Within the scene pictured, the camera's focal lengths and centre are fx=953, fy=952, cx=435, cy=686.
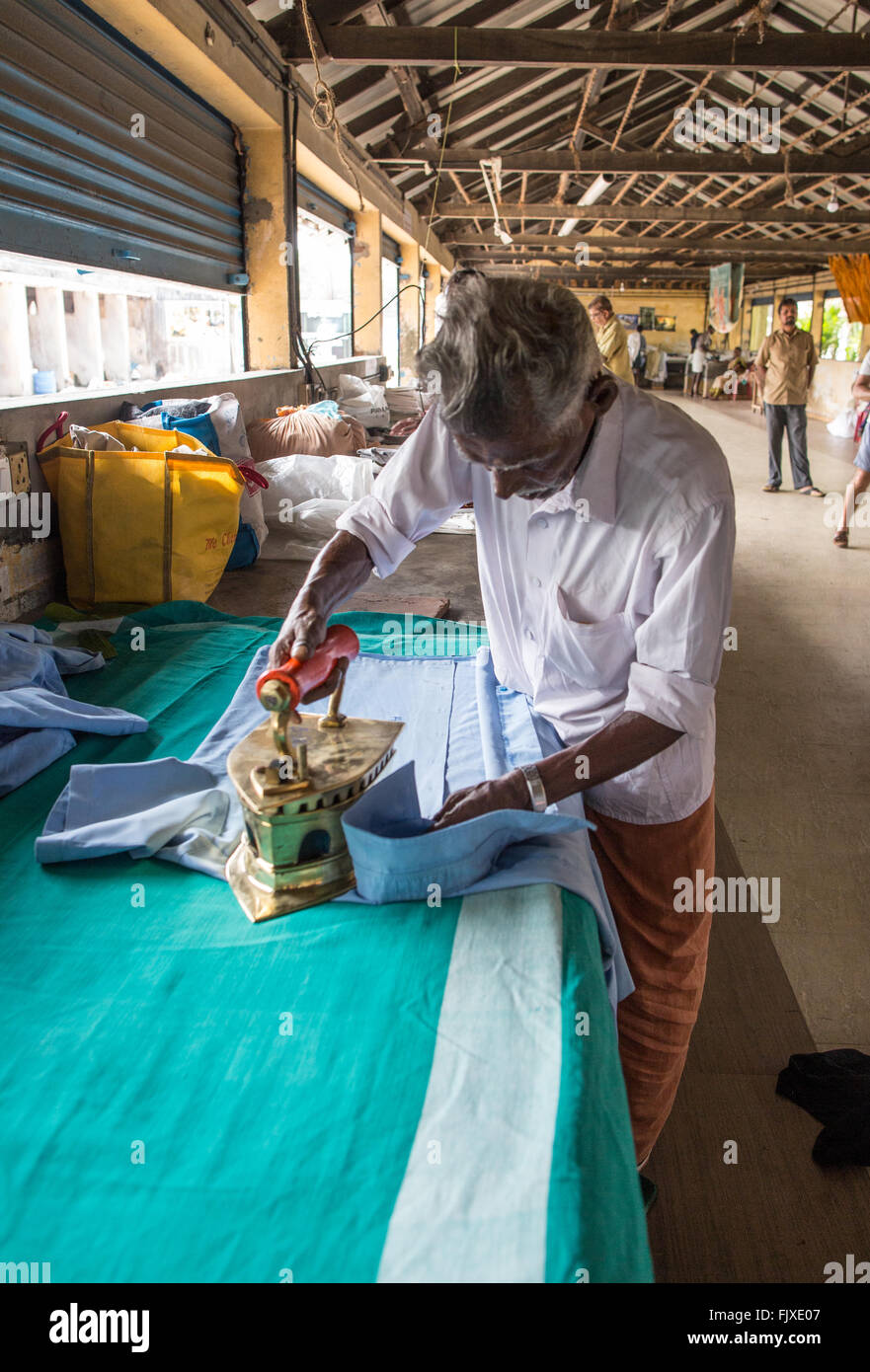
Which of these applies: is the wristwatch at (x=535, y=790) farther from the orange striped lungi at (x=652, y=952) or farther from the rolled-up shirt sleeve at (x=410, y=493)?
the rolled-up shirt sleeve at (x=410, y=493)

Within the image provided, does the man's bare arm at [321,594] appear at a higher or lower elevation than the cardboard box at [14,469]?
lower

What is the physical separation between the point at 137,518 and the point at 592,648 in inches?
65.0

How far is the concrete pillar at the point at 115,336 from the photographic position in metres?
4.33

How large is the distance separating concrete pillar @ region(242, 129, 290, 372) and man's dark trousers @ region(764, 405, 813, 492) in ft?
16.5

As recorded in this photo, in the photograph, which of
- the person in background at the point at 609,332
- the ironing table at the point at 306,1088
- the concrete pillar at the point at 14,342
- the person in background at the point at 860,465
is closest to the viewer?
the ironing table at the point at 306,1088

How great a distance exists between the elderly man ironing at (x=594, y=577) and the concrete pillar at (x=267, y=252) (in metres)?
4.58

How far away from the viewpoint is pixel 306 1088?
3.12 feet

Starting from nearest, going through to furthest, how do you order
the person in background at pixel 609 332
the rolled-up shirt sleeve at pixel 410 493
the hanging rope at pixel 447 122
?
the rolled-up shirt sleeve at pixel 410 493, the hanging rope at pixel 447 122, the person in background at pixel 609 332

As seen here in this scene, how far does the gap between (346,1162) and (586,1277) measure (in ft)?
0.76

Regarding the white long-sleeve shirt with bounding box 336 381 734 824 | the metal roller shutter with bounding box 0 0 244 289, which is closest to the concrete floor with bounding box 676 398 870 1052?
the white long-sleeve shirt with bounding box 336 381 734 824

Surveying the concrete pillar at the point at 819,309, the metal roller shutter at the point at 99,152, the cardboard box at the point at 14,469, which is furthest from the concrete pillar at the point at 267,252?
the concrete pillar at the point at 819,309

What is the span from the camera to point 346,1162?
2.86 feet

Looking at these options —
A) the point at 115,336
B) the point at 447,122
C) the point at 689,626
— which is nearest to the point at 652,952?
the point at 689,626

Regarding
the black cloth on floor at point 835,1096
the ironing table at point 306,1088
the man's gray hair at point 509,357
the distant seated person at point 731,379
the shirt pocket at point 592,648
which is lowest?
the black cloth on floor at point 835,1096
